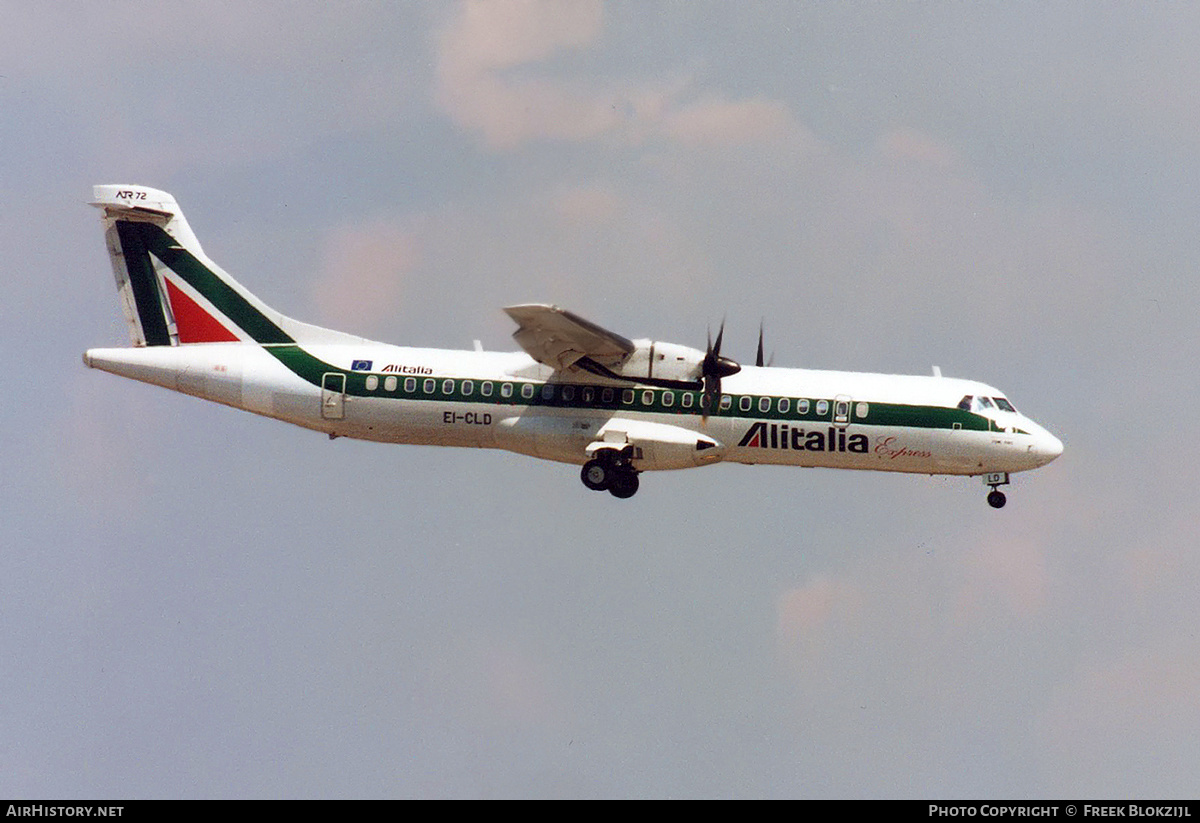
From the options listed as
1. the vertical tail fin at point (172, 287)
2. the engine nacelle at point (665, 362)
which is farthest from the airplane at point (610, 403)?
the vertical tail fin at point (172, 287)

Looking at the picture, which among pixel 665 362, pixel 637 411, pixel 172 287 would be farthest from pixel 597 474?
pixel 172 287

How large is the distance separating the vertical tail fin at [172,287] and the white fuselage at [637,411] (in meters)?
1.01

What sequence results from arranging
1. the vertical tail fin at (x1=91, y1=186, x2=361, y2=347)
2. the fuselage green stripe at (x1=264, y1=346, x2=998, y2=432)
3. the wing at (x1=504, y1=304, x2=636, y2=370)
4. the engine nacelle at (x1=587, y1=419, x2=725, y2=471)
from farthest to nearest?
the vertical tail fin at (x1=91, y1=186, x2=361, y2=347) < the fuselage green stripe at (x1=264, y1=346, x2=998, y2=432) < the engine nacelle at (x1=587, y1=419, x2=725, y2=471) < the wing at (x1=504, y1=304, x2=636, y2=370)

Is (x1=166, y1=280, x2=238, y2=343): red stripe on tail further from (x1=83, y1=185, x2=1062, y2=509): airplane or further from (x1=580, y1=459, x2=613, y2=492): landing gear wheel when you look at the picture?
(x1=580, y1=459, x2=613, y2=492): landing gear wheel

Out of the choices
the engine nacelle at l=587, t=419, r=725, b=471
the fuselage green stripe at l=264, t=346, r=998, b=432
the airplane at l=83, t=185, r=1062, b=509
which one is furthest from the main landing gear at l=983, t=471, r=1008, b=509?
the engine nacelle at l=587, t=419, r=725, b=471

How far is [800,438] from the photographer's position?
44000 millimetres

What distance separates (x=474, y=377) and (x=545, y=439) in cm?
246

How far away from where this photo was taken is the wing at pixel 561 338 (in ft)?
136

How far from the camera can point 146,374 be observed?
1781 inches

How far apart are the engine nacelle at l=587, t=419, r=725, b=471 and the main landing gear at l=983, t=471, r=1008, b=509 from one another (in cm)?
716

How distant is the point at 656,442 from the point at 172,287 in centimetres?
1366

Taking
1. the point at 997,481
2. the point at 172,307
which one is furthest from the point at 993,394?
the point at 172,307

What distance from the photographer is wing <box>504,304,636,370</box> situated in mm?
41562
